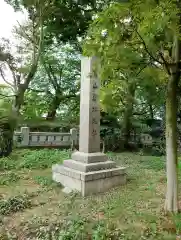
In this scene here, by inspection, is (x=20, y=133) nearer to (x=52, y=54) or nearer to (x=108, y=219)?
(x=52, y=54)

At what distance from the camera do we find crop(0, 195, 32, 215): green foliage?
4.05 metres

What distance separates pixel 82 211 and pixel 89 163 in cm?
147

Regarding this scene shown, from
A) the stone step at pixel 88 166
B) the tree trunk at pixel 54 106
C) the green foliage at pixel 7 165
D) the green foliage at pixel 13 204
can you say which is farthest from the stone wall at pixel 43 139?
the green foliage at pixel 13 204

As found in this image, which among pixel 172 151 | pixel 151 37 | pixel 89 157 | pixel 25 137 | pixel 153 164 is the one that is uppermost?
pixel 151 37

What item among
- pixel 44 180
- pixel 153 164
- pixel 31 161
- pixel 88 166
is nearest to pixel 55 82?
pixel 31 161

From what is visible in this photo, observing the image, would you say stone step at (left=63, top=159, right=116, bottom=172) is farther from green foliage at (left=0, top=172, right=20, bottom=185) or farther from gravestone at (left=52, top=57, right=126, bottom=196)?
green foliage at (left=0, top=172, right=20, bottom=185)

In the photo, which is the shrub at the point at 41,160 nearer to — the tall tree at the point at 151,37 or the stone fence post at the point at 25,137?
the stone fence post at the point at 25,137

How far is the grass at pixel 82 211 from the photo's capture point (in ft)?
10.9

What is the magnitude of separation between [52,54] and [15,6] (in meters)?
4.92

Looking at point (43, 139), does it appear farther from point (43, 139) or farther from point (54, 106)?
point (54, 106)

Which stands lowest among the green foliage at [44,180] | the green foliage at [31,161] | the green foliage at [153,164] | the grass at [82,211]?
the grass at [82,211]

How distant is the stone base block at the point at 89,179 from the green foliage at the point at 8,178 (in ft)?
3.17

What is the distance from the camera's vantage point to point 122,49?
3840mm

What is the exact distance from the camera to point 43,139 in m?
11.3
